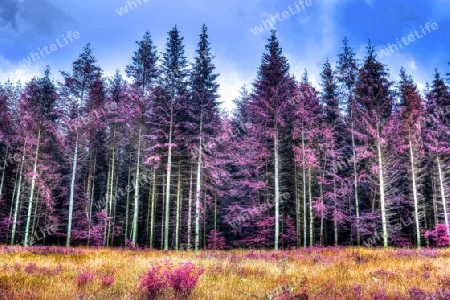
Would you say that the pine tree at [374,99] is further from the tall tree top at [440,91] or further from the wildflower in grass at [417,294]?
the wildflower in grass at [417,294]

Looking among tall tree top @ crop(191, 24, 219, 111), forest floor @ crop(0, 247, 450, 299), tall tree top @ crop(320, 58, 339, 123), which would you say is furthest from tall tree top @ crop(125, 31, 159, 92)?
forest floor @ crop(0, 247, 450, 299)

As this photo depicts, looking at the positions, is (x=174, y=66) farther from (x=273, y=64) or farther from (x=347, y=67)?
(x=347, y=67)

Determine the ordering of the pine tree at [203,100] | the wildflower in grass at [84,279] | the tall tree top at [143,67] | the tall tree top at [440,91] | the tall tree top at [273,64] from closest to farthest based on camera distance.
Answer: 1. the wildflower in grass at [84,279]
2. the pine tree at [203,100]
3. the tall tree top at [273,64]
4. the tall tree top at [143,67]
5. the tall tree top at [440,91]

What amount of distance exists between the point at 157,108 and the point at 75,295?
16.5 m

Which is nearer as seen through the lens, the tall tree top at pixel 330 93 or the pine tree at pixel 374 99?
the pine tree at pixel 374 99

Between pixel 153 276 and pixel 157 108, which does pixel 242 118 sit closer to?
pixel 157 108

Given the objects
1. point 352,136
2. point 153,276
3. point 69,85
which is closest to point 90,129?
point 69,85

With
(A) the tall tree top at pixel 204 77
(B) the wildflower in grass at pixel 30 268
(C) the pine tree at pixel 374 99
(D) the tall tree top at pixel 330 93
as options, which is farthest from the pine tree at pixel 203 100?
(B) the wildflower in grass at pixel 30 268

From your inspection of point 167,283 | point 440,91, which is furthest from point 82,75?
point 440,91

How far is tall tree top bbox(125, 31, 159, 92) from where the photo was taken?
2375 centimetres

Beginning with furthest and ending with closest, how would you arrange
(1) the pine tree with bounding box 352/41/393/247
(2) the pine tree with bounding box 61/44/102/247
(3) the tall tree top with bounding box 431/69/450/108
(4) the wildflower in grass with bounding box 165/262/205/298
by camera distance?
(3) the tall tree top with bounding box 431/69/450/108 < (2) the pine tree with bounding box 61/44/102/247 < (1) the pine tree with bounding box 352/41/393/247 < (4) the wildflower in grass with bounding box 165/262/205/298

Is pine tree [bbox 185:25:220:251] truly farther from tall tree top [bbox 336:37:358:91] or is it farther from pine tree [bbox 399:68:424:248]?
pine tree [bbox 399:68:424:248]

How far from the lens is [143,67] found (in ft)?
78.9

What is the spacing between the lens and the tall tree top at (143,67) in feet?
77.9
